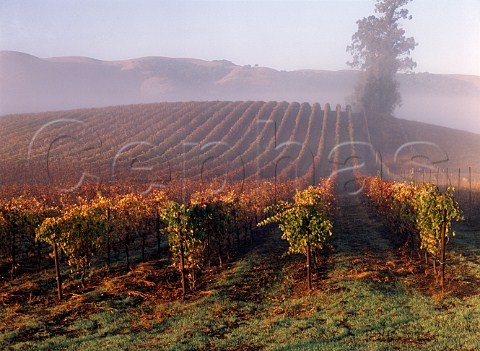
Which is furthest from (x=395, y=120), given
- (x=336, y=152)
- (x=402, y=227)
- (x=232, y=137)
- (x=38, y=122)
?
(x=402, y=227)

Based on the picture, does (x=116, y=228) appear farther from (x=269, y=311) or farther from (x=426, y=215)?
(x=426, y=215)

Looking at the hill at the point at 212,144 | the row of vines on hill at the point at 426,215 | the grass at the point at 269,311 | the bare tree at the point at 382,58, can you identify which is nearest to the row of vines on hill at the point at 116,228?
the grass at the point at 269,311

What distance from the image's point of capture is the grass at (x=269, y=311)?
1469cm

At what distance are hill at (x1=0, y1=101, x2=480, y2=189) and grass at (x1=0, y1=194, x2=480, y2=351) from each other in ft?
119

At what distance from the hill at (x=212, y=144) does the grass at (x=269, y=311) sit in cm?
3612

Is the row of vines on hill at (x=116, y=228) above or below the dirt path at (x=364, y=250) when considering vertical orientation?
above

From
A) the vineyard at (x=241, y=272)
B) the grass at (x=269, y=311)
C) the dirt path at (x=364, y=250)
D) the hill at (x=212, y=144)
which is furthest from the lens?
the hill at (x=212, y=144)

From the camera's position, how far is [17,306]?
19.6m

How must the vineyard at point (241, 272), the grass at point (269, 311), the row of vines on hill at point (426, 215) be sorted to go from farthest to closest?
the row of vines on hill at point (426, 215) < the vineyard at point (241, 272) < the grass at point (269, 311)

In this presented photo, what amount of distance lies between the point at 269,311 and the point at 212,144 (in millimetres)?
68405

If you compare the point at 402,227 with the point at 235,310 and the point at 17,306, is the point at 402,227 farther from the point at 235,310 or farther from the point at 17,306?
the point at 17,306

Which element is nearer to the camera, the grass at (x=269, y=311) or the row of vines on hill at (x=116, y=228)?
the grass at (x=269, y=311)

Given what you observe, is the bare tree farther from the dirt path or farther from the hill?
the dirt path

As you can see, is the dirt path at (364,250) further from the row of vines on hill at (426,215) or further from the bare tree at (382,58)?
the bare tree at (382,58)
